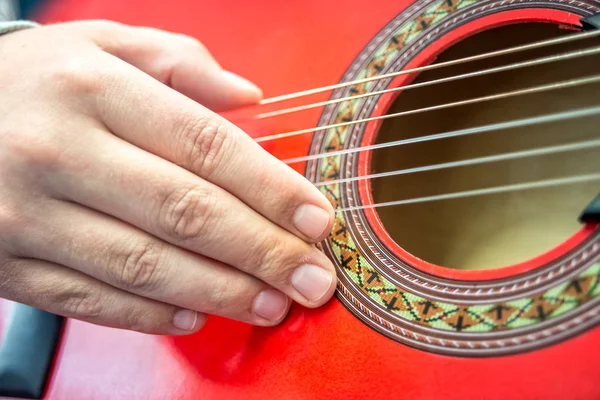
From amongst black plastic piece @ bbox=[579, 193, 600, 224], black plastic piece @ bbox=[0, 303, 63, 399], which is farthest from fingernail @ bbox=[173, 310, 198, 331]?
black plastic piece @ bbox=[579, 193, 600, 224]

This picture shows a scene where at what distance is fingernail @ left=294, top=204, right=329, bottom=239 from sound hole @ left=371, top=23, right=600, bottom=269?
17 cm

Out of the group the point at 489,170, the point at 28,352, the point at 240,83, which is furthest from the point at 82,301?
the point at 489,170

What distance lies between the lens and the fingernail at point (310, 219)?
542 millimetres

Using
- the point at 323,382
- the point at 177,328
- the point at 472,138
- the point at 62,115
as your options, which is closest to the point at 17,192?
the point at 62,115

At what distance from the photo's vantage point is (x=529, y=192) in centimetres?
80

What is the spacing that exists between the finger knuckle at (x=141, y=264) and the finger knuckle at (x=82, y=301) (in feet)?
0.25

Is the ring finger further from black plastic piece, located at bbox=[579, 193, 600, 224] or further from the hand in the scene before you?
black plastic piece, located at bbox=[579, 193, 600, 224]

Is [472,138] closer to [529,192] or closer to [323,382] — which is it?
[529,192]

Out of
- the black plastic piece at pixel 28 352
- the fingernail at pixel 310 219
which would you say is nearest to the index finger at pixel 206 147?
the fingernail at pixel 310 219

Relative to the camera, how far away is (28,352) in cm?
73

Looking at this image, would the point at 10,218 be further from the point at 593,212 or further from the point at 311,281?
the point at 593,212

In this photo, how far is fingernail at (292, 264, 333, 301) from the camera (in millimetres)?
550

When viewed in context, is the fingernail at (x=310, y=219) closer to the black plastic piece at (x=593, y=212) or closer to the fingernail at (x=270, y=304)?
the fingernail at (x=270, y=304)

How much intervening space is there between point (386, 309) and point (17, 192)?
1.42 feet
